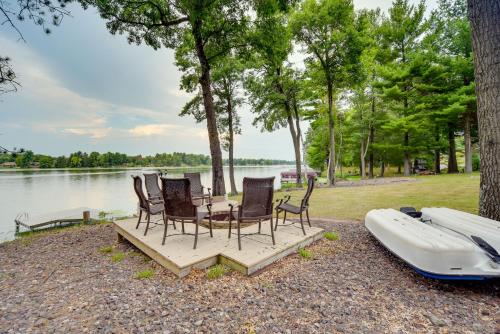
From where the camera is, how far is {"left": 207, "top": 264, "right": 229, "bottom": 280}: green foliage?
2.86m

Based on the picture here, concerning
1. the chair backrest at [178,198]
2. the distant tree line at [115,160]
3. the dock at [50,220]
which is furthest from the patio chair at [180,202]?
the distant tree line at [115,160]

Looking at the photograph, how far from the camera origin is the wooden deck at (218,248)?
2.99m

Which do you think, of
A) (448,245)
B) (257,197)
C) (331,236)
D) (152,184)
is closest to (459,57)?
(331,236)

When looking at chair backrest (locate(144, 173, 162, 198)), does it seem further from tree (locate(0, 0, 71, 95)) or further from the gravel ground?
tree (locate(0, 0, 71, 95))

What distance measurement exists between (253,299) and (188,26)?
10.2 m

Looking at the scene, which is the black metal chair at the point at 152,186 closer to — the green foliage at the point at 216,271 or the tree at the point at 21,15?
the tree at the point at 21,15

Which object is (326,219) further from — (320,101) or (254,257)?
(320,101)

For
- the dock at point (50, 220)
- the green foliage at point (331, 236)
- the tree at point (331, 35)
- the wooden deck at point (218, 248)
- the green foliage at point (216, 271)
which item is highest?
the tree at point (331, 35)

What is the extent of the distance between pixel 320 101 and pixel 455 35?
39.1ft

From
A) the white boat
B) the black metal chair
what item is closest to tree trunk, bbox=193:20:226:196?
the black metal chair

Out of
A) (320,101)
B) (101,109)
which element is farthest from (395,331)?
(101,109)

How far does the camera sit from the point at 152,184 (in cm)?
594

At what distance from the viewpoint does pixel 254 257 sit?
311cm

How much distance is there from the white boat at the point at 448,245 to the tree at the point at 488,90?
69cm
